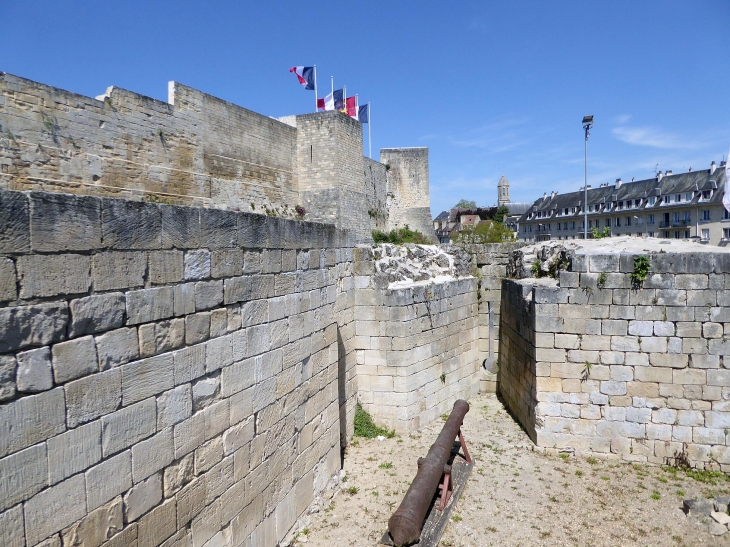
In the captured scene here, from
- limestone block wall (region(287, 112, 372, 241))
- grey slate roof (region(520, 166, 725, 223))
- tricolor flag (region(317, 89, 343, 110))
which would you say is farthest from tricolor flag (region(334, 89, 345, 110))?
grey slate roof (region(520, 166, 725, 223))

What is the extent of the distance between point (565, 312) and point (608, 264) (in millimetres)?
1019

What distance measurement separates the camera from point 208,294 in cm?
373

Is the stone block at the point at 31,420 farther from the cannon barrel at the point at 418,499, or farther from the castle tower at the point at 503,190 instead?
the castle tower at the point at 503,190

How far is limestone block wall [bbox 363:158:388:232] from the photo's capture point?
28953mm

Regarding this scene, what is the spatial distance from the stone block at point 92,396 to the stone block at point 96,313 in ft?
0.91

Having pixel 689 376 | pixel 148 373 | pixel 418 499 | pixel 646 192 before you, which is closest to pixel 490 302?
pixel 689 376

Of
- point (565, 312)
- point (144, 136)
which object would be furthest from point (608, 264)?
point (144, 136)

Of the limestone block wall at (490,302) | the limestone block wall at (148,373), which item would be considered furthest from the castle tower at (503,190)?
the limestone block wall at (148,373)

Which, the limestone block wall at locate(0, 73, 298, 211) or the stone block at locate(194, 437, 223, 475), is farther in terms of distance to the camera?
the limestone block wall at locate(0, 73, 298, 211)

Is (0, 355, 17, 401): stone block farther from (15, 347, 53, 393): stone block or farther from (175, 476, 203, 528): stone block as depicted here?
(175, 476, 203, 528): stone block

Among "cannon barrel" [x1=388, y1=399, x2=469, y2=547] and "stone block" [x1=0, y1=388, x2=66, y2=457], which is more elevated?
"stone block" [x1=0, y1=388, x2=66, y2=457]

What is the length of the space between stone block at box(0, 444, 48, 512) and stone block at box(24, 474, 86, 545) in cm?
6

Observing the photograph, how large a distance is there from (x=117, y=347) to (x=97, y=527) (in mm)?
1072

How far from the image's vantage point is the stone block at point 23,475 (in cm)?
226
